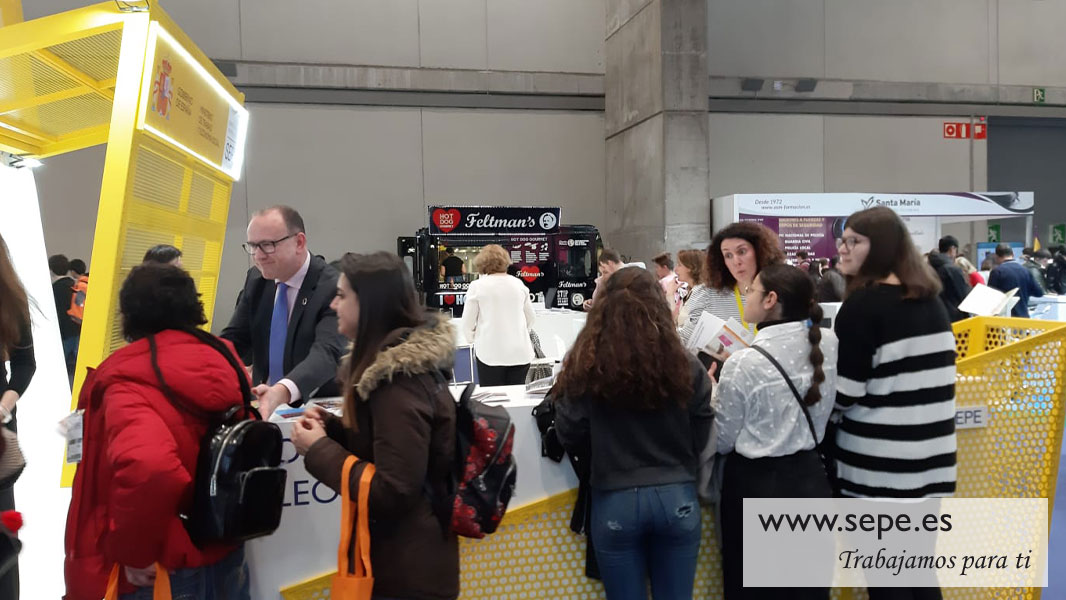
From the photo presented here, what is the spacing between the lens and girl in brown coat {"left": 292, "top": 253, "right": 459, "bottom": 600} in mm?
1604

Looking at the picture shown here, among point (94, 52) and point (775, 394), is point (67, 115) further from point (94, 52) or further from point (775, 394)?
point (775, 394)

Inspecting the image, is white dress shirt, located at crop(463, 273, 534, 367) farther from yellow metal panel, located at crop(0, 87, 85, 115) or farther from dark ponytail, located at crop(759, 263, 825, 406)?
dark ponytail, located at crop(759, 263, 825, 406)

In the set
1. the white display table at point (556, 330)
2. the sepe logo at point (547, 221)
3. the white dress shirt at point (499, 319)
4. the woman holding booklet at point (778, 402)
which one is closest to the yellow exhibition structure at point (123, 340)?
the woman holding booklet at point (778, 402)

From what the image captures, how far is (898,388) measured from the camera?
2197 mm

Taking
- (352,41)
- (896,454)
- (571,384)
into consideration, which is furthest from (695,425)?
(352,41)

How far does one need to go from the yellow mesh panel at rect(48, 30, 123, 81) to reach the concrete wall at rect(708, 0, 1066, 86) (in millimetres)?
12241

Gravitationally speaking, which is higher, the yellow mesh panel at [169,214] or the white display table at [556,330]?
the yellow mesh panel at [169,214]

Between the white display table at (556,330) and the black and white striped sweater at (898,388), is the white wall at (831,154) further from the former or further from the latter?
the black and white striped sweater at (898,388)

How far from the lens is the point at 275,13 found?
42.4ft

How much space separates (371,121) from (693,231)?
6.22 m

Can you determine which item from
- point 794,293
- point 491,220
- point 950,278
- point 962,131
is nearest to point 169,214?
point 794,293

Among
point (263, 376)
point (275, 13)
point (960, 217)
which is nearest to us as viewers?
point (263, 376)

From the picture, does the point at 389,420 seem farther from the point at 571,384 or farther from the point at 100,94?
the point at 100,94

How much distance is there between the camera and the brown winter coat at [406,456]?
1.60 metres
